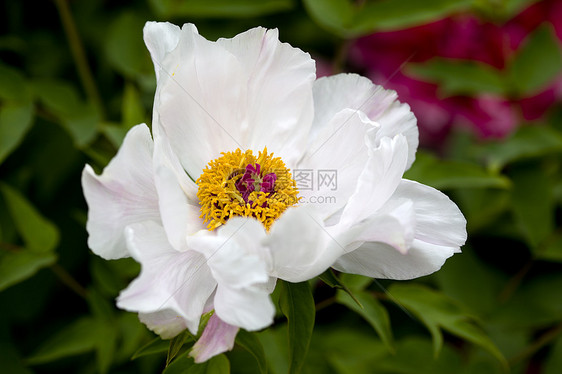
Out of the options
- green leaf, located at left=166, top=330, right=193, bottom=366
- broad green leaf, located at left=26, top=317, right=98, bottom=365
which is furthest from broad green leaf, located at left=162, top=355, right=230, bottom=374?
broad green leaf, located at left=26, top=317, right=98, bottom=365

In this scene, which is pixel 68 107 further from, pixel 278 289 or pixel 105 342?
pixel 278 289

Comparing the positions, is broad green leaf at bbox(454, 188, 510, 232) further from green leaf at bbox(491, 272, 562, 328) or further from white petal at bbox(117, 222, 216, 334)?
white petal at bbox(117, 222, 216, 334)

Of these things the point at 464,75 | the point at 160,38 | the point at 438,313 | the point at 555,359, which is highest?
the point at 160,38

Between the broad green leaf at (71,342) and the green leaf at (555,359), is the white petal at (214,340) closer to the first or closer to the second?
the broad green leaf at (71,342)

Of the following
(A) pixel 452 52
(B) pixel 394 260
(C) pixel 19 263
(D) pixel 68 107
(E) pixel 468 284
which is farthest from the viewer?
(A) pixel 452 52

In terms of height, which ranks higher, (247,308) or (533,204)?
(247,308)

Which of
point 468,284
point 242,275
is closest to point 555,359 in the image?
point 468,284

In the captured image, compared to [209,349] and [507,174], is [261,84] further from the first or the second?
[507,174]

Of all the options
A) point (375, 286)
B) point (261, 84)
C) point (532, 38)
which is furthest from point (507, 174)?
point (261, 84)
